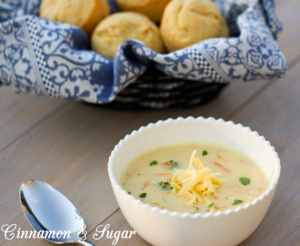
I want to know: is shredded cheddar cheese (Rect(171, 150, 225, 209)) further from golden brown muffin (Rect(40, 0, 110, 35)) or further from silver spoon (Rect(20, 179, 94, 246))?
golden brown muffin (Rect(40, 0, 110, 35))

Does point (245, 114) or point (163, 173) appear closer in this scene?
point (163, 173)

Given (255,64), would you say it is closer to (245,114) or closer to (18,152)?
(245,114)

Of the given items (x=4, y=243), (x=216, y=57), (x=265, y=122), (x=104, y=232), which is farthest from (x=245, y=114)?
(x=4, y=243)

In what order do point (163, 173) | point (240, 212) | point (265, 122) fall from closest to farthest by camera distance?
point (240, 212) → point (163, 173) → point (265, 122)

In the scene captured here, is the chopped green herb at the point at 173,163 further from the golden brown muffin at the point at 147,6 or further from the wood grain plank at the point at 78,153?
the golden brown muffin at the point at 147,6

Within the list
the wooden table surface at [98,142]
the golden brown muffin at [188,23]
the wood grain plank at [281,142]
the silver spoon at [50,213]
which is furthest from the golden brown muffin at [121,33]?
the silver spoon at [50,213]

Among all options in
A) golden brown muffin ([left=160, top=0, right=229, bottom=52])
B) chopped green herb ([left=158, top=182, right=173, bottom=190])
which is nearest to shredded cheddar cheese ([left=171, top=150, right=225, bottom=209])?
chopped green herb ([left=158, top=182, right=173, bottom=190])

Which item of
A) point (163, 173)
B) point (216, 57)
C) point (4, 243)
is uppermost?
point (216, 57)
